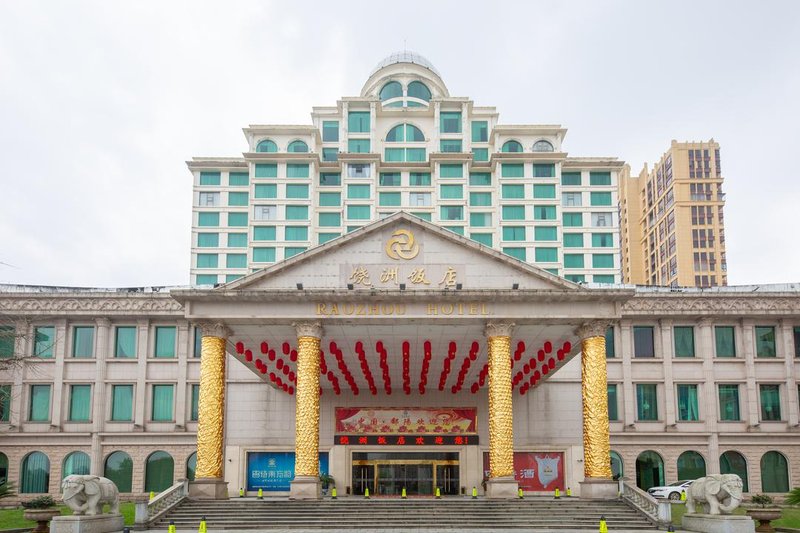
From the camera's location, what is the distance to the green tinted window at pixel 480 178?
7638cm

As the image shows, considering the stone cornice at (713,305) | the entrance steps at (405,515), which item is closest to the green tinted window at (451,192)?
the stone cornice at (713,305)

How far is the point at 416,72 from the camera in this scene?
80438 mm

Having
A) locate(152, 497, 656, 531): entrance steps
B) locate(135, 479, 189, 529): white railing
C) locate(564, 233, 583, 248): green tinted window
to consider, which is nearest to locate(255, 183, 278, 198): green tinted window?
locate(564, 233, 583, 248): green tinted window

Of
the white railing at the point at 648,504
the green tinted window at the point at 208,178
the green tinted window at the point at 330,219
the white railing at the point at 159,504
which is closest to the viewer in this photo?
the white railing at the point at 159,504

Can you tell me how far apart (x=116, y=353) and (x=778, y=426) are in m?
37.9

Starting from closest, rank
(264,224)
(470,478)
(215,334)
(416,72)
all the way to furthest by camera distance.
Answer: (215,334) < (470,478) < (264,224) < (416,72)

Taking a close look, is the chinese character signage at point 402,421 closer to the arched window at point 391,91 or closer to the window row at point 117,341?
the window row at point 117,341

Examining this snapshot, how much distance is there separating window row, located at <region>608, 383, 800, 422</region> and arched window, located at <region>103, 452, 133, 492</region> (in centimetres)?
2735

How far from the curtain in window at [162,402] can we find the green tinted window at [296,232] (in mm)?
29403

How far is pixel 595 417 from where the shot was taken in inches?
1158

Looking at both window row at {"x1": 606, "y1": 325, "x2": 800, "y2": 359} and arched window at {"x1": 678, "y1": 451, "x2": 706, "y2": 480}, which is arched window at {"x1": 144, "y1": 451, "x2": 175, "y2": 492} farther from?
arched window at {"x1": 678, "y1": 451, "x2": 706, "y2": 480}

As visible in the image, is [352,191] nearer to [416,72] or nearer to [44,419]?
[416,72]

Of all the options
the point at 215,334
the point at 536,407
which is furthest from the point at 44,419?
the point at 536,407

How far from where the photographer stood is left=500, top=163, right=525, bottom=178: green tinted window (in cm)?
7531
